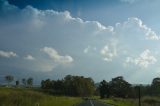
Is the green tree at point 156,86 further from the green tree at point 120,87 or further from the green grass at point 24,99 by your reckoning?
the green grass at point 24,99

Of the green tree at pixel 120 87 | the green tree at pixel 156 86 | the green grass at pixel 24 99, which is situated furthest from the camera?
the green tree at pixel 120 87

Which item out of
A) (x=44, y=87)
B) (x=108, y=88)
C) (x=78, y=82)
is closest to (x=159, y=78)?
(x=108, y=88)

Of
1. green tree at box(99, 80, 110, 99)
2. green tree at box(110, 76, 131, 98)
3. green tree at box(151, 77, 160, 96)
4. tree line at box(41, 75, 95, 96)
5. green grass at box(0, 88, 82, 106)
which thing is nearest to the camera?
green grass at box(0, 88, 82, 106)

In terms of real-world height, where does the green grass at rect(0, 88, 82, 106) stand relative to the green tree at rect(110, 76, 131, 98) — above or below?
below

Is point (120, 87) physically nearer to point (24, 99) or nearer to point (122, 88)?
point (122, 88)

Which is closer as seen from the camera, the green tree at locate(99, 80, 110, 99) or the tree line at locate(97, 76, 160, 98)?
the tree line at locate(97, 76, 160, 98)

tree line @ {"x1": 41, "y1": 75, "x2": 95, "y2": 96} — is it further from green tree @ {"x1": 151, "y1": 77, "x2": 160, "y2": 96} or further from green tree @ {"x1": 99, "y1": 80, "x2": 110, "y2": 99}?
green tree @ {"x1": 151, "y1": 77, "x2": 160, "y2": 96}

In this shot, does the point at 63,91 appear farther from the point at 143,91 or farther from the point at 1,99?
the point at 1,99

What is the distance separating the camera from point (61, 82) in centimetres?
15962

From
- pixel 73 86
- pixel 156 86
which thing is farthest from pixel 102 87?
pixel 156 86

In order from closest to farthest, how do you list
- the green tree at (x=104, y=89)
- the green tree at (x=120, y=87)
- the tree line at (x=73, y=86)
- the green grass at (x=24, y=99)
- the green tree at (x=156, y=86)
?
the green grass at (x=24, y=99), the green tree at (x=156, y=86), the green tree at (x=120, y=87), the tree line at (x=73, y=86), the green tree at (x=104, y=89)

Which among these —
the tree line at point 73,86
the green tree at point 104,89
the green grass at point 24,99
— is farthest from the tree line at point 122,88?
the green grass at point 24,99

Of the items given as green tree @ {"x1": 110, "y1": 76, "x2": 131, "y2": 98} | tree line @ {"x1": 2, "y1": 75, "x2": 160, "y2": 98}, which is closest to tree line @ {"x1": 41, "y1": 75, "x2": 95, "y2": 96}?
tree line @ {"x1": 2, "y1": 75, "x2": 160, "y2": 98}

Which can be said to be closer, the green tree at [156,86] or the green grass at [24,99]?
the green grass at [24,99]
